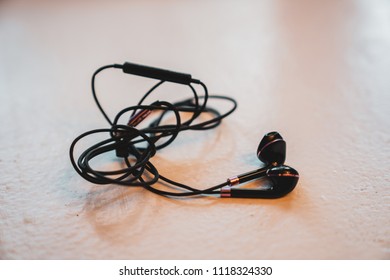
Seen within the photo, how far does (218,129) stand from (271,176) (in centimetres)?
21

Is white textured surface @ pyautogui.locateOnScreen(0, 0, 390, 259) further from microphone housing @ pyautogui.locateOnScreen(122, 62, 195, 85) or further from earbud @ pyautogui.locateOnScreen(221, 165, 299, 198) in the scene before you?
microphone housing @ pyautogui.locateOnScreen(122, 62, 195, 85)

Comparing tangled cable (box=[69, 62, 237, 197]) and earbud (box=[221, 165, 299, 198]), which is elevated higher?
tangled cable (box=[69, 62, 237, 197])

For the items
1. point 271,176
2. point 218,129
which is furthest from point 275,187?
point 218,129

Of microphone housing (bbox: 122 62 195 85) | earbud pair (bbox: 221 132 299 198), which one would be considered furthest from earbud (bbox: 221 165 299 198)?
microphone housing (bbox: 122 62 195 85)

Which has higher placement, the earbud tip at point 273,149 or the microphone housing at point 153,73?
the microphone housing at point 153,73

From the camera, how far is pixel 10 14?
133 cm

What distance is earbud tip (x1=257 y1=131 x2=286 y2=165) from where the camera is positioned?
0.58 m

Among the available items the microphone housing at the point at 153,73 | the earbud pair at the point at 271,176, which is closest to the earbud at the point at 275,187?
the earbud pair at the point at 271,176

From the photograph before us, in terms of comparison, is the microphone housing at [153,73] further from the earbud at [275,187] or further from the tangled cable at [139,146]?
the earbud at [275,187]

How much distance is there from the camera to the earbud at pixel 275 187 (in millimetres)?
544

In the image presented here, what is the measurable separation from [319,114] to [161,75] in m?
0.35

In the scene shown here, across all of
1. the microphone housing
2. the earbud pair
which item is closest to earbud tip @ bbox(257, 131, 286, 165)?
the earbud pair

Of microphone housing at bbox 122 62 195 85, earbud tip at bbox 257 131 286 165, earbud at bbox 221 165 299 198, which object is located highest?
microphone housing at bbox 122 62 195 85

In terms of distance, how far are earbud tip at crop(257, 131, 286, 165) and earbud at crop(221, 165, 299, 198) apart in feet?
0.11
